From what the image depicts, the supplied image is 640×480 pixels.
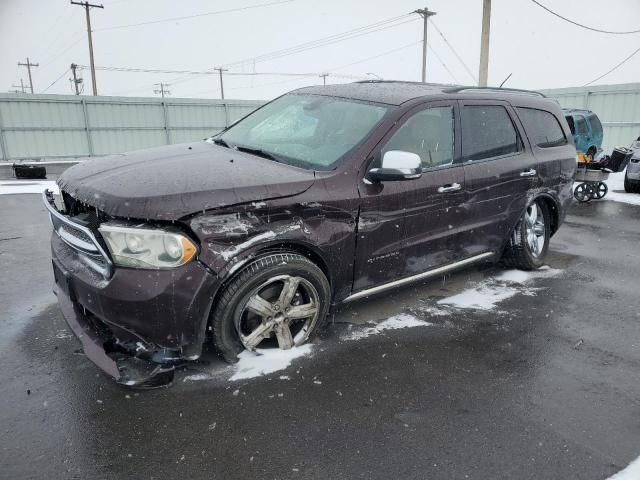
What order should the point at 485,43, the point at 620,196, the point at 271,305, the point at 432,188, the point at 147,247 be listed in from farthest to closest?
the point at 485,43, the point at 620,196, the point at 432,188, the point at 271,305, the point at 147,247

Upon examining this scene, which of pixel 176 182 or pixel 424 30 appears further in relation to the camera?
pixel 424 30

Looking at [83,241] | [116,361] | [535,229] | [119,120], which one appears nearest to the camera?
[116,361]

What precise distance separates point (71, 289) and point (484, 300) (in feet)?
10.9

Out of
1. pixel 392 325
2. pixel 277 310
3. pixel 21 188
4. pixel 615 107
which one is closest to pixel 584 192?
pixel 392 325

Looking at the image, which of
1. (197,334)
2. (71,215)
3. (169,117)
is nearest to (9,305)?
(71,215)

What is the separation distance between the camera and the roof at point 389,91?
3.69 metres

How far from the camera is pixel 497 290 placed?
4.50 metres

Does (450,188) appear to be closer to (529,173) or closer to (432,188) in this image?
(432,188)

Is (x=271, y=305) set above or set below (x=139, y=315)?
below

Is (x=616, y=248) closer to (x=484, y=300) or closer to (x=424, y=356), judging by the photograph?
(x=484, y=300)

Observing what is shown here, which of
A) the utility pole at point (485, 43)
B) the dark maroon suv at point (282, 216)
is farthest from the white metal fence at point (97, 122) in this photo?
the dark maroon suv at point (282, 216)

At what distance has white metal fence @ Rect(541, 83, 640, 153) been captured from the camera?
1750cm

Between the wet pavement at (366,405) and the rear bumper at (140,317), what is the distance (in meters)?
0.24

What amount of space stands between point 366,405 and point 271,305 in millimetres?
838
